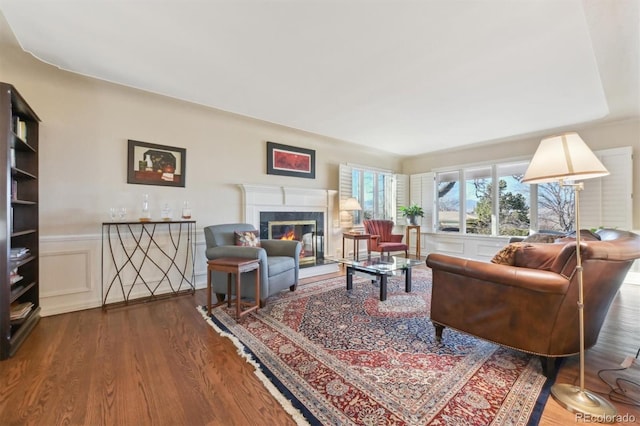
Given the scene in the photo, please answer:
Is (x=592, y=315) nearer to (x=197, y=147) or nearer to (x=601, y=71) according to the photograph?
(x=601, y=71)

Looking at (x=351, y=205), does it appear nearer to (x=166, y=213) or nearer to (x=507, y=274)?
(x=166, y=213)

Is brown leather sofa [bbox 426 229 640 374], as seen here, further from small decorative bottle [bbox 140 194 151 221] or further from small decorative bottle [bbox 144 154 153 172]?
small decorative bottle [bbox 144 154 153 172]

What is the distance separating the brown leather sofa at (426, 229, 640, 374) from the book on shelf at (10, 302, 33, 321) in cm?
352

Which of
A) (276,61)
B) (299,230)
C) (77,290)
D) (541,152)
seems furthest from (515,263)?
(77,290)

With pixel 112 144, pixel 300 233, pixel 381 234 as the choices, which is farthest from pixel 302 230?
pixel 112 144

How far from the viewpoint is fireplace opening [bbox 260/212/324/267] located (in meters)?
4.41

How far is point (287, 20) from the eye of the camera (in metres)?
1.98

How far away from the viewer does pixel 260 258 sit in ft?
9.37

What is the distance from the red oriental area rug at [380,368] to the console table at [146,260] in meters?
1.05

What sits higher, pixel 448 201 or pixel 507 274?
pixel 448 201

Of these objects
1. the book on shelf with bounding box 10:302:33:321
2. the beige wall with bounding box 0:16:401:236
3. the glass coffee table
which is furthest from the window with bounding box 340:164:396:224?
the book on shelf with bounding box 10:302:33:321

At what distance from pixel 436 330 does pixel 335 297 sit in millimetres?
1300

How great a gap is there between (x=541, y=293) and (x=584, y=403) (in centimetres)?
57

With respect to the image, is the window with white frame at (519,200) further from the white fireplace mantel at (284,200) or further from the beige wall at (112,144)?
the beige wall at (112,144)
